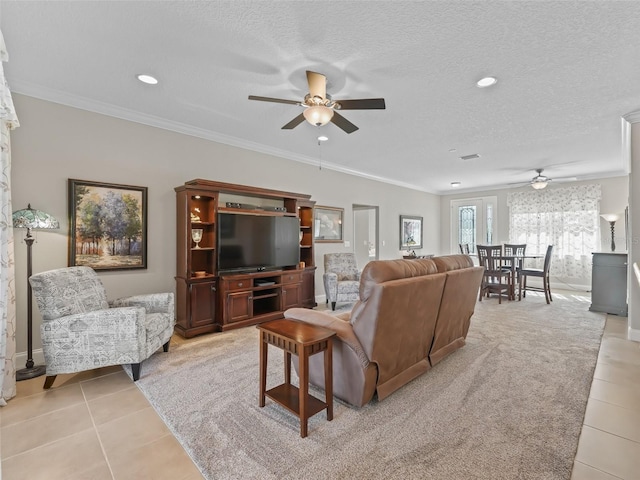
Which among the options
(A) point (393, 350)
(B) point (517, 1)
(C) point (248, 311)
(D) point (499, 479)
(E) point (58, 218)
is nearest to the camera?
(D) point (499, 479)

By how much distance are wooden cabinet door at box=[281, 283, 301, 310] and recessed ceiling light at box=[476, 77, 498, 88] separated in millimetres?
3503

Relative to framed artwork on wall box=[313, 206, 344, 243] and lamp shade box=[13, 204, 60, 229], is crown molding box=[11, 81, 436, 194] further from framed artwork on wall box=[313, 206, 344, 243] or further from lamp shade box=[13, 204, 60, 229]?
lamp shade box=[13, 204, 60, 229]

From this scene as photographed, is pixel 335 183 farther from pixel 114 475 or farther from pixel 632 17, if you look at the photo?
pixel 114 475

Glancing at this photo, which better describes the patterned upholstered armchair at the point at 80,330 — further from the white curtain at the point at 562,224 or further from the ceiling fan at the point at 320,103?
the white curtain at the point at 562,224

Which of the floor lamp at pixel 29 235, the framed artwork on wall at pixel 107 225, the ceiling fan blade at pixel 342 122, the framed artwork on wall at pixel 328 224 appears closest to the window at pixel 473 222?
the framed artwork on wall at pixel 328 224

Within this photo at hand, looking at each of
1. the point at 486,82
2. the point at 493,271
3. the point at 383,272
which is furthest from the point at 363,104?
the point at 493,271

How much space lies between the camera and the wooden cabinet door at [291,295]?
4703 mm

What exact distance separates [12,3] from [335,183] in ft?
15.9

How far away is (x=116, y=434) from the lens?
6.53 feet

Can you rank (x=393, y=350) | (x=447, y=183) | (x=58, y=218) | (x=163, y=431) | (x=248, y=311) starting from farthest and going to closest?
(x=447, y=183) < (x=248, y=311) < (x=58, y=218) < (x=393, y=350) < (x=163, y=431)

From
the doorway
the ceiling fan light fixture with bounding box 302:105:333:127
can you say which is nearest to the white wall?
the ceiling fan light fixture with bounding box 302:105:333:127

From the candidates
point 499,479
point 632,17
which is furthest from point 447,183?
point 499,479

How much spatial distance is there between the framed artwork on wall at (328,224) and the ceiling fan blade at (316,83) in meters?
3.14

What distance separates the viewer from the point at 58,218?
316cm
